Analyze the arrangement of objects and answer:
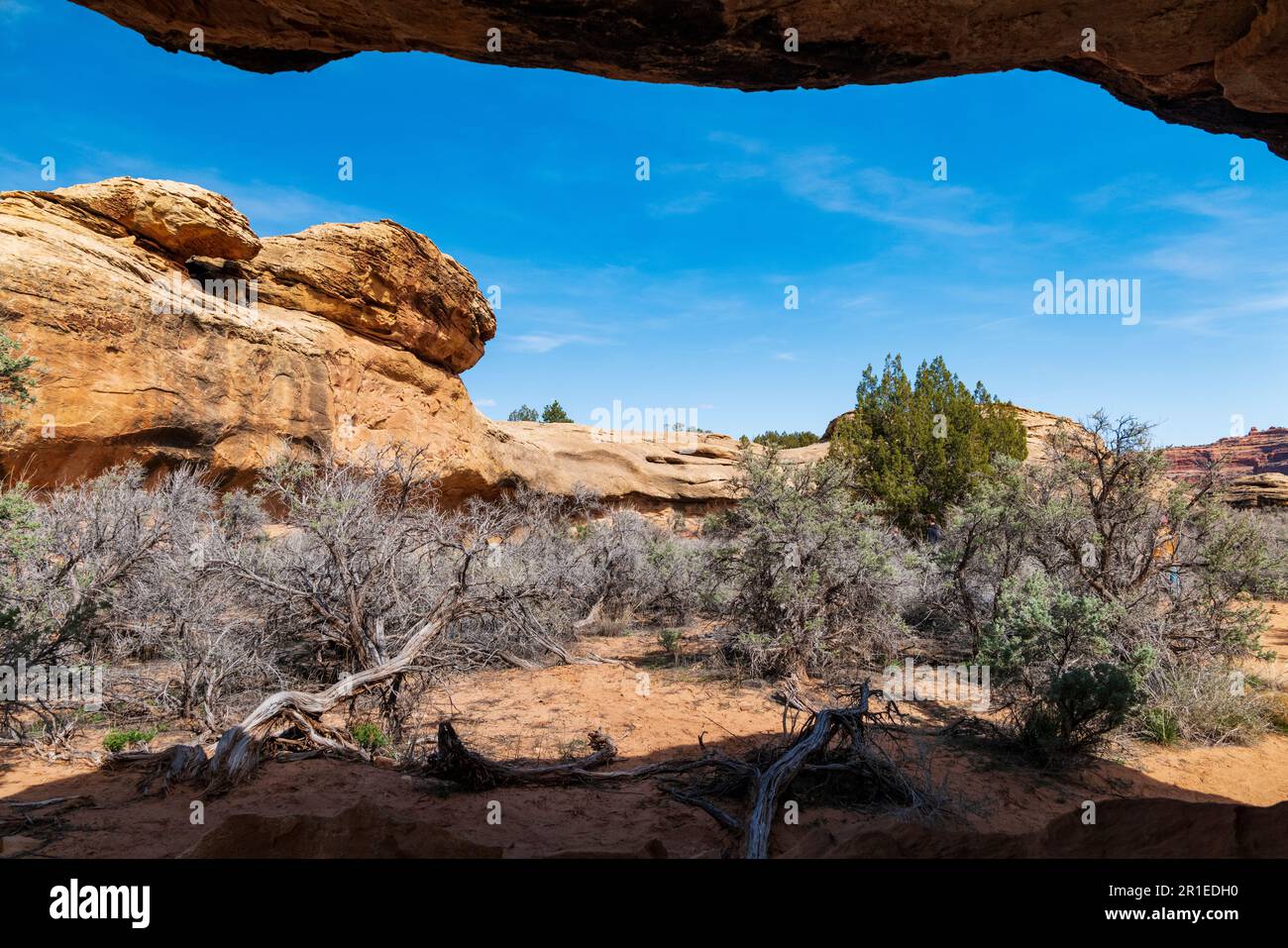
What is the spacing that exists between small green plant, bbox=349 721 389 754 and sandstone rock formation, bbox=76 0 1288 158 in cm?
475

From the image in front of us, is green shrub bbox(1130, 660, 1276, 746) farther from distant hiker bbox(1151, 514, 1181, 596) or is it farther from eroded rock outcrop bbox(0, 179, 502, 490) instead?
eroded rock outcrop bbox(0, 179, 502, 490)

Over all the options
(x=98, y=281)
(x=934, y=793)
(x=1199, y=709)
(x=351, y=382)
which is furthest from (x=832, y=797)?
(x=351, y=382)

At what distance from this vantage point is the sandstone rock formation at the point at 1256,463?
2395cm

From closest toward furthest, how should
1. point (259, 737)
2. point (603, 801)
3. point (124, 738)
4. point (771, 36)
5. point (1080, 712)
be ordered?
point (771, 36)
point (603, 801)
point (259, 737)
point (124, 738)
point (1080, 712)

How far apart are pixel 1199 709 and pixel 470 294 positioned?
19278 mm

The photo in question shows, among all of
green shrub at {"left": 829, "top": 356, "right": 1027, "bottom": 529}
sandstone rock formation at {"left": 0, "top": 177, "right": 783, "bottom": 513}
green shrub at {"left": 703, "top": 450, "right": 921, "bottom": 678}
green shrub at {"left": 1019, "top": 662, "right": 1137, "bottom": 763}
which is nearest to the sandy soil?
green shrub at {"left": 1019, "top": 662, "right": 1137, "bottom": 763}

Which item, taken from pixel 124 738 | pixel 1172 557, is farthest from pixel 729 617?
pixel 124 738

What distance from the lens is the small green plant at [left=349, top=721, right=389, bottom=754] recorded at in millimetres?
5118

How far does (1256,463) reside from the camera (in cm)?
6006

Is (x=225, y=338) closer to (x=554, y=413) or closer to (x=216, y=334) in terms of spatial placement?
(x=216, y=334)

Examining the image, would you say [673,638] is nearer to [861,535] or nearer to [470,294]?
[861,535]

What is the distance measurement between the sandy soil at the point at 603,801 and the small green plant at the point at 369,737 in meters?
0.32

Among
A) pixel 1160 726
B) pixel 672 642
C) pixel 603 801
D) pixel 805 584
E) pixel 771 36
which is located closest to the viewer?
pixel 771 36

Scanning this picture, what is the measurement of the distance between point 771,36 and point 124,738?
646cm
